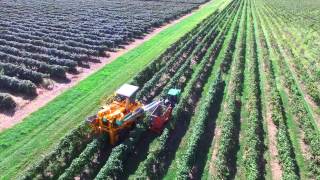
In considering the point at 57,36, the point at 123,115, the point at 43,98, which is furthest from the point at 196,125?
the point at 57,36

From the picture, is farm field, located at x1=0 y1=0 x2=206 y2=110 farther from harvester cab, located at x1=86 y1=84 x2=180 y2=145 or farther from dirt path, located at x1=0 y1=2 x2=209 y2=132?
harvester cab, located at x1=86 y1=84 x2=180 y2=145

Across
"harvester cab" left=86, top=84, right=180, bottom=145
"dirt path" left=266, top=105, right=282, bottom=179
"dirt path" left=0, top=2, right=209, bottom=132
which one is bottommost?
"dirt path" left=266, top=105, right=282, bottom=179

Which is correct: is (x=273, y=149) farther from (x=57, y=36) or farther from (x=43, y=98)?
(x=57, y=36)

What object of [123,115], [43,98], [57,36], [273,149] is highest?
[123,115]

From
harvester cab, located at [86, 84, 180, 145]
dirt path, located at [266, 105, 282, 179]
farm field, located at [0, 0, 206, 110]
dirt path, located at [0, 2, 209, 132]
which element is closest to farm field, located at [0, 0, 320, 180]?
dirt path, located at [266, 105, 282, 179]

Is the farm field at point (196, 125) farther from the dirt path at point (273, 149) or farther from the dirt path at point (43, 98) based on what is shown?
the dirt path at point (43, 98)

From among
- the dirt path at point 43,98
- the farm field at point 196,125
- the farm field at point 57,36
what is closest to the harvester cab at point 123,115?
the farm field at point 196,125
